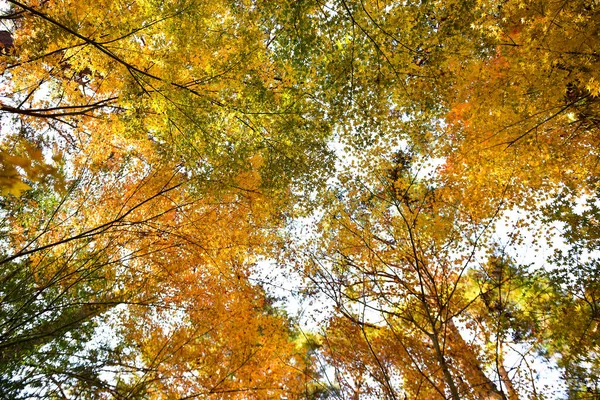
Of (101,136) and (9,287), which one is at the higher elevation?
(101,136)

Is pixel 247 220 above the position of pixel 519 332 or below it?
above

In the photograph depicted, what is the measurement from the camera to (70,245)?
4570mm

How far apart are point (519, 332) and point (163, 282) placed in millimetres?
9002

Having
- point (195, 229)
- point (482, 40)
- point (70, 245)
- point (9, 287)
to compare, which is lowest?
point (9, 287)

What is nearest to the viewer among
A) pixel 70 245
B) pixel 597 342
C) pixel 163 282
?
pixel 70 245

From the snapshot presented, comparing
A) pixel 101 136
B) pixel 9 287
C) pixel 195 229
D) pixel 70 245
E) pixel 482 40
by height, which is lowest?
pixel 9 287

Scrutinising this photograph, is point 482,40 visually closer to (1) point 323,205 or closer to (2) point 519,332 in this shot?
(1) point 323,205

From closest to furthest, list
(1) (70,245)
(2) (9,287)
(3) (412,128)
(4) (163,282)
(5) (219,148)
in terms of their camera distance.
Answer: (2) (9,287) < (1) (70,245) < (5) (219,148) < (3) (412,128) < (4) (163,282)

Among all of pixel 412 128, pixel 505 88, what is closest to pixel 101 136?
pixel 412 128

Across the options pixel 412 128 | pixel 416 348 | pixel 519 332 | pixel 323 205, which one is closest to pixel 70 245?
pixel 323 205

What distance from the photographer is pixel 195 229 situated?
270 inches

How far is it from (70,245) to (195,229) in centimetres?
254

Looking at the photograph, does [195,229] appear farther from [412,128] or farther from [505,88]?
[505,88]

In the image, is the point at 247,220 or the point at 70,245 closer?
the point at 70,245
